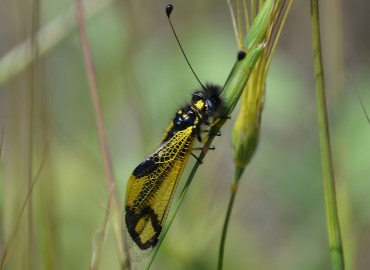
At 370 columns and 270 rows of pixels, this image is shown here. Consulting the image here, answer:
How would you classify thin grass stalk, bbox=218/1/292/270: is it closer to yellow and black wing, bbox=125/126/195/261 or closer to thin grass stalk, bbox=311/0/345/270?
thin grass stalk, bbox=311/0/345/270

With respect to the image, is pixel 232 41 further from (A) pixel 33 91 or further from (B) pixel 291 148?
(A) pixel 33 91

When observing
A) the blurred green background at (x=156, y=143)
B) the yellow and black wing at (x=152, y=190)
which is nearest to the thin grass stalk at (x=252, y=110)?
the yellow and black wing at (x=152, y=190)

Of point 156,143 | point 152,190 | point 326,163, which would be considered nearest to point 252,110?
point 326,163

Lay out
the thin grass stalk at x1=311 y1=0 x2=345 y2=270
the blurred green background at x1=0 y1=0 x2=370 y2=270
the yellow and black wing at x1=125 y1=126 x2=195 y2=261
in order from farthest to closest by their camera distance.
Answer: the blurred green background at x1=0 y1=0 x2=370 y2=270, the yellow and black wing at x1=125 y1=126 x2=195 y2=261, the thin grass stalk at x1=311 y1=0 x2=345 y2=270

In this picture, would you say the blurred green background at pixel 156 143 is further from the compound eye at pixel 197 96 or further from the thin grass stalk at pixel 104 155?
the compound eye at pixel 197 96

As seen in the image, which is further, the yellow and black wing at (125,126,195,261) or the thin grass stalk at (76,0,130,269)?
the yellow and black wing at (125,126,195,261)

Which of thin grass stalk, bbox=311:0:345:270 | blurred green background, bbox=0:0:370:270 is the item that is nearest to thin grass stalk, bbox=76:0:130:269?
blurred green background, bbox=0:0:370:270

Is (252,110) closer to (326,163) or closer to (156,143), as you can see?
(326,163)
